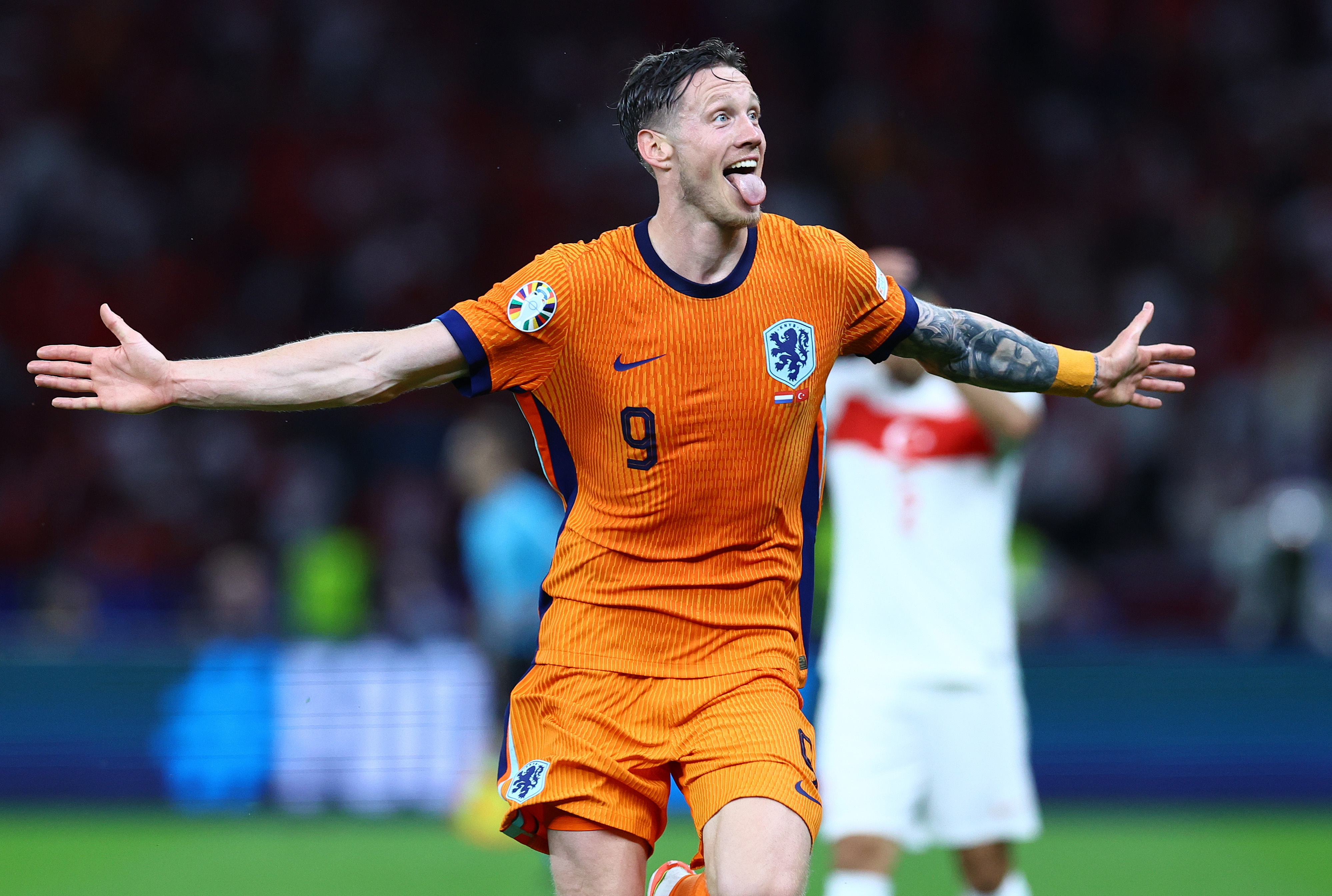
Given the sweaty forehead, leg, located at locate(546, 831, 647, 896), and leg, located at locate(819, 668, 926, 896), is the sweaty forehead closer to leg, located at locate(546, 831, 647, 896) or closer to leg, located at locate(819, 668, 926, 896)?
leg, located at locate(546, 831, 647, 896)

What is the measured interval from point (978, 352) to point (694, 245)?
0.84m

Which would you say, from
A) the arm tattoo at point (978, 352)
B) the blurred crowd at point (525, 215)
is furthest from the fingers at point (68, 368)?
the blurred crowd at point (525, 215)

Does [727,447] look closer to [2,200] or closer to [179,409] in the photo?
[179,409]

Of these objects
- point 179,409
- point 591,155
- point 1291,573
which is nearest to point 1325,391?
point 1291,573

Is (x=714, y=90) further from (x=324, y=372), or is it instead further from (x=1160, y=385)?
(x=1160, y=385)

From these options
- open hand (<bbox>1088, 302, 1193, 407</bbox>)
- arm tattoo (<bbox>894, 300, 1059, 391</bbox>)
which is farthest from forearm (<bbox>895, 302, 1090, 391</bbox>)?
open hand (<bbox>1088, 302, 1193, 407</bbox>)

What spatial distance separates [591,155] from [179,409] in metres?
4.81

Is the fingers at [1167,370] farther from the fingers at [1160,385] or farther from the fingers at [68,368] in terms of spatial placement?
the fingers at [68,368]

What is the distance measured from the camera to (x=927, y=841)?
618 cm

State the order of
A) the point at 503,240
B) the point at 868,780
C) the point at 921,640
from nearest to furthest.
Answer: the point at 868,780, the point at 921,640, the point at 503,240

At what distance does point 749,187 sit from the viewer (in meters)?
4.00

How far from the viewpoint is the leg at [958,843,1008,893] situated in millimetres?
5867

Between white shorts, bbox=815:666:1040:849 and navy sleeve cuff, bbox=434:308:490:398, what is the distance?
2533 millimetres

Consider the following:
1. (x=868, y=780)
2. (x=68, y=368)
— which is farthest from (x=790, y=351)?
(x=868, y=780)
